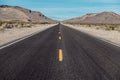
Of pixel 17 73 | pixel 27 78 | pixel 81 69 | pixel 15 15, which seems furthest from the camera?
pixel 15 15

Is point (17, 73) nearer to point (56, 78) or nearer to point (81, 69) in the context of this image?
point (56, 78)

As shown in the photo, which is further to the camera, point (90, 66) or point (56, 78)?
point (90, 66)

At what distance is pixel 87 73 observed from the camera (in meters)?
6.33

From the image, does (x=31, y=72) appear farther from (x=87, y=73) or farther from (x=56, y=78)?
(x=87, y=73)

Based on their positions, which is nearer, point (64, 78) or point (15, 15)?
point (64, 78)

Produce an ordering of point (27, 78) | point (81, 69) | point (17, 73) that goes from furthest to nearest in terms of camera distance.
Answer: point (81, 69) < point (17, 73) < point (27, 78)

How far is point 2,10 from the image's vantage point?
188m

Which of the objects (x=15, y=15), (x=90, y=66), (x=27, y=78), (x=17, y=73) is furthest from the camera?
(x=15, y=15)

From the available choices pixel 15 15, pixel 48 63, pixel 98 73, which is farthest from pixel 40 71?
pixel 15 15

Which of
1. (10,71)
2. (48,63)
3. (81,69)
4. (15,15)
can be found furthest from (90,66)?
(15,15)

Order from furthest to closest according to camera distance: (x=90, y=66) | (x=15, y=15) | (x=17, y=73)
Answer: (x=15, y=15) < (x=90, y=66) < (x=17, y=73)

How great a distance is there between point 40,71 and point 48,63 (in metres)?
1.21

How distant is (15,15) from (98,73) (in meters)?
183

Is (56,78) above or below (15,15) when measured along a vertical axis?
above
